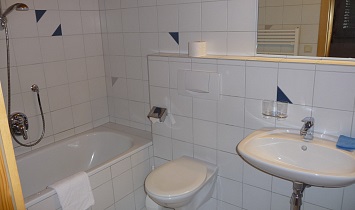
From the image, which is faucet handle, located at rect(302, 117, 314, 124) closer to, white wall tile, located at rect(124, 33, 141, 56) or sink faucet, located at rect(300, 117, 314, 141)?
sink faucet, located at rect(300, 117, 314, 141)

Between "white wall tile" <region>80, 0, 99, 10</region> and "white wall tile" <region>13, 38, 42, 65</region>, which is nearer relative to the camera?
"white wall tile" <region>13, 38, 42, 65</region>

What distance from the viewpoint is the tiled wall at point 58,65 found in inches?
84.5

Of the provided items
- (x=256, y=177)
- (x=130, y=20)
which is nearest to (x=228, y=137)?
(x=256, y=177)

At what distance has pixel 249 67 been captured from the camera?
5.65ft

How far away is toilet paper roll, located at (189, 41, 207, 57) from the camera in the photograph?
76.7 inches

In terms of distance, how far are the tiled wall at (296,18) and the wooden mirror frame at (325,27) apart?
2 centimetres

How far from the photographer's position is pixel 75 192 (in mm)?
1784

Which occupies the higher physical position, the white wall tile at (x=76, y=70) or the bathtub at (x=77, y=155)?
the white wall tile at (x=76, y=70)

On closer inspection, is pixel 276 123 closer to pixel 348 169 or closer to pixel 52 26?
pixel 348 169

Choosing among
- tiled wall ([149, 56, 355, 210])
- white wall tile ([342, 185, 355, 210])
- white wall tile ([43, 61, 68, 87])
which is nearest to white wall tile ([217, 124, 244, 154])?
tiled wall ([149, 56, 355, 210])

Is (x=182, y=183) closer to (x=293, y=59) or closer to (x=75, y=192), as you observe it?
(x=75, y=192)

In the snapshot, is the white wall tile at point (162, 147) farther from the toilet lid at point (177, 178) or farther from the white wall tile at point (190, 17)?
the white wall tile at point (190, 17)

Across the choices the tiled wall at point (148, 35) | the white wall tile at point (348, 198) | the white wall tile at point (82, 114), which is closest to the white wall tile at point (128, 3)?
the tiled wall at point (148, 35)

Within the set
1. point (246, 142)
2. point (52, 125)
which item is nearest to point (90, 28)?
point (52, 125)
